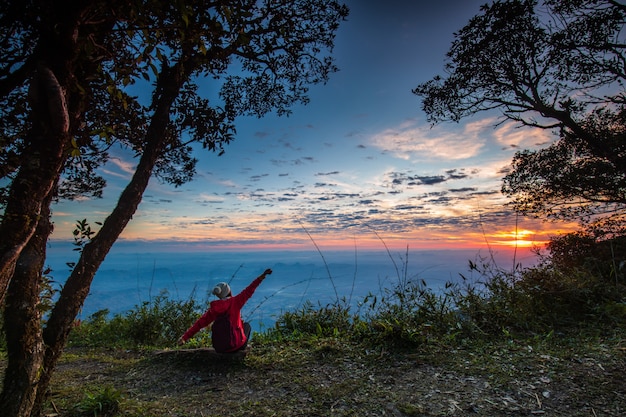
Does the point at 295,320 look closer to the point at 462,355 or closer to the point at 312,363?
the point at 312,363

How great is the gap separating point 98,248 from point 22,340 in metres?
1.05

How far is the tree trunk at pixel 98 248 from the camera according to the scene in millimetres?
3199

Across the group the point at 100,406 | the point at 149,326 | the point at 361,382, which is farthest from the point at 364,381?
the point at 149,326

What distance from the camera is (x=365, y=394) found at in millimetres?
3693

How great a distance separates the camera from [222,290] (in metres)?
4.95

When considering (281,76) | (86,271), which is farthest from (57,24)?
(281,76)

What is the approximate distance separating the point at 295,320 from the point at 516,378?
12.2 ft

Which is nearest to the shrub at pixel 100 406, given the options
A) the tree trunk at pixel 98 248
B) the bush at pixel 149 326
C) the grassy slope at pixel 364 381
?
the grassy slope at pixel 364 381

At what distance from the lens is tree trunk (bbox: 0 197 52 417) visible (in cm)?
262

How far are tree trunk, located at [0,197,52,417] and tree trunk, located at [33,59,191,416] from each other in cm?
32

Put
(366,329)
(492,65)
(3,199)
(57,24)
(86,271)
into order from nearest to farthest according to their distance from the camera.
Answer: (57,24), (3,199), (86,271), (366,329), (492,65)

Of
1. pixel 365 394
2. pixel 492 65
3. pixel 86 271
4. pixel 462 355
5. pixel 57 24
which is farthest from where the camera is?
pixel 492 65

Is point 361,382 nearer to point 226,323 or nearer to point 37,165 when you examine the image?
point 226,323

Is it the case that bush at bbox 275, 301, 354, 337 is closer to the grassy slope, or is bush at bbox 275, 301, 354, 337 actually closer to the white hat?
the grassy slope
